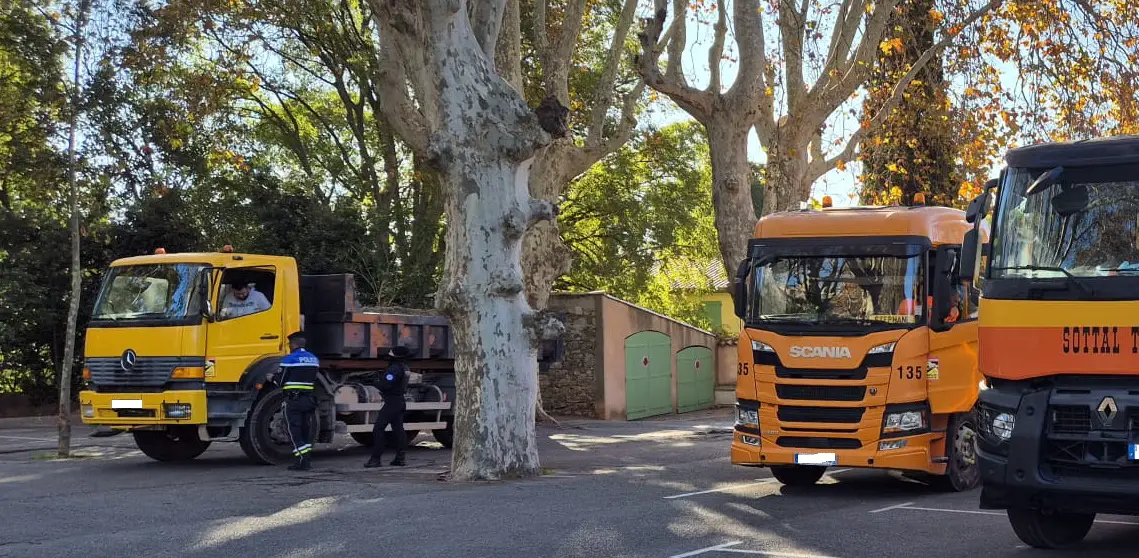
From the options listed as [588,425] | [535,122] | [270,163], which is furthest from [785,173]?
[270,163]

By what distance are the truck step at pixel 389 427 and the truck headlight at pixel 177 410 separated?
235 cm

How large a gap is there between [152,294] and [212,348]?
43.4 inches

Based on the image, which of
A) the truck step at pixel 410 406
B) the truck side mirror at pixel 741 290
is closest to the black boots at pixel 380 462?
the truck step at pixel 410 406

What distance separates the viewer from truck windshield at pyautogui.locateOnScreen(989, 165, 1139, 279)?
29.0ft

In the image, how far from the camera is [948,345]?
41.7 feet

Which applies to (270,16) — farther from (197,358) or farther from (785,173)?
(197,358)

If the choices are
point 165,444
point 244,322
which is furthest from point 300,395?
point 165,444

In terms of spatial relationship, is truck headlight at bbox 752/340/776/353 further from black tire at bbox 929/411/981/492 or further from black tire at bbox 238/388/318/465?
black tire at bbox 238/388/318/465

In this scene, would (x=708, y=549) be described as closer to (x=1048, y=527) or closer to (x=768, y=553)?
(x=768, y=553)

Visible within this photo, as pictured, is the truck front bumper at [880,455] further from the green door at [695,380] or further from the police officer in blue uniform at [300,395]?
the green door at [695,380]

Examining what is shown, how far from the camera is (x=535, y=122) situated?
49.3 feet

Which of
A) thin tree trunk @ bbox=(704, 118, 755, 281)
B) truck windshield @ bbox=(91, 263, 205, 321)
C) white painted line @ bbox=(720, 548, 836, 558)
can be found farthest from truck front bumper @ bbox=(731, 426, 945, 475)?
thin tree trunk @ bbox=(704, 118, 755, 281)

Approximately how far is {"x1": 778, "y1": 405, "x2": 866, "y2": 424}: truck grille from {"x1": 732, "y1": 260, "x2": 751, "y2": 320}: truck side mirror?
3.66 feet

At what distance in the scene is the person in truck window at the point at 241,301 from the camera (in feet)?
53.9
